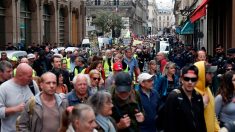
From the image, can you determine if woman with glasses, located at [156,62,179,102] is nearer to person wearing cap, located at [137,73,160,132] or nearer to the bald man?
person wearing cap, located at [137,73,160,132]

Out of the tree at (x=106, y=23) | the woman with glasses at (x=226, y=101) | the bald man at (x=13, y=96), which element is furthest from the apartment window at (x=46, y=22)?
the woman with glasses at (x=226, y=101)

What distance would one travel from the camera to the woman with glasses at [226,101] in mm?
7016

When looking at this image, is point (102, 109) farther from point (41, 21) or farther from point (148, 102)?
point (41, 21)

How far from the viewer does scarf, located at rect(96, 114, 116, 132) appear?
5.79m

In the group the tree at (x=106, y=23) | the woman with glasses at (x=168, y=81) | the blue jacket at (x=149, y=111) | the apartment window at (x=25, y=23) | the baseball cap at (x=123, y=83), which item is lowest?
the blue jacket at (x=149, y=111)

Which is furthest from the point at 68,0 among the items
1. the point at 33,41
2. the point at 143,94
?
the point at 143,94

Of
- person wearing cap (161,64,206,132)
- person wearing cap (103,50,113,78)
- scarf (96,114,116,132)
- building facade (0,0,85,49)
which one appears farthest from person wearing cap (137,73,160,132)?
building facade (0,0,85,49)

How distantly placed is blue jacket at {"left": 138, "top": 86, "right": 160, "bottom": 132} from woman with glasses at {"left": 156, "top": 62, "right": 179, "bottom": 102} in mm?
1509

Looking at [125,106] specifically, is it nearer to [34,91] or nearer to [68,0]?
[34,91]

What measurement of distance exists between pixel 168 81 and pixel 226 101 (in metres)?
3.68

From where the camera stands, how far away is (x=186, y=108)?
6156mm

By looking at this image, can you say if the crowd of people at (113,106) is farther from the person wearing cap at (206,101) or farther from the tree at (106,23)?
the tree at (106,23)

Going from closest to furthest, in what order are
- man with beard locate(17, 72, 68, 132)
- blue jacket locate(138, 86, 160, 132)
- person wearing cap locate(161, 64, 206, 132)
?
person wearing cap locate(161, 64, 206, 132), man with beard locate(17, 72, 68, 132), blue jacket locate(138, 86, 160, 132)

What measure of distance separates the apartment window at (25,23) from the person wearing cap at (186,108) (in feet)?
102
